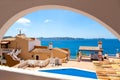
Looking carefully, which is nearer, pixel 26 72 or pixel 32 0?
pixel 32 0

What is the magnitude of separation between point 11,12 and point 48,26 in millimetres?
16219

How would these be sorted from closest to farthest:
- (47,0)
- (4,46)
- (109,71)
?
1. (47,0)
2. (109,71)
3. (4,46)

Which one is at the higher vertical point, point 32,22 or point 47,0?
point 32,22

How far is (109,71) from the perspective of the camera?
4.50 m

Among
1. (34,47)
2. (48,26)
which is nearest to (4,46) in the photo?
(34,47)

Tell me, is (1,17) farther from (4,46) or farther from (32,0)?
(4,46)

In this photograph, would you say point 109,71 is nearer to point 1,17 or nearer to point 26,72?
point 26,72

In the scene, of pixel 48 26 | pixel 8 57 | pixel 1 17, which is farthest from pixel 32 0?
pixel 48 26

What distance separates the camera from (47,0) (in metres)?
1.48

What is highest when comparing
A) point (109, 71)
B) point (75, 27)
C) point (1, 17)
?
point (75, 27)

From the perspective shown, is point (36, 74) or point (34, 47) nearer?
point (36, 74)

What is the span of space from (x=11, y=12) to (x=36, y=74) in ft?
2.08

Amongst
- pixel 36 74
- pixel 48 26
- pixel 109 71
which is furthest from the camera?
pixel 48 26

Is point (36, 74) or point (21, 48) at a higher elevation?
point (21, 48)
